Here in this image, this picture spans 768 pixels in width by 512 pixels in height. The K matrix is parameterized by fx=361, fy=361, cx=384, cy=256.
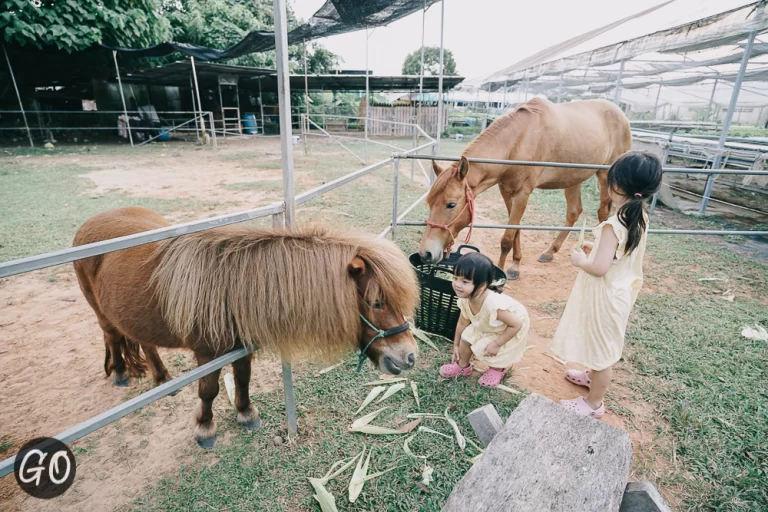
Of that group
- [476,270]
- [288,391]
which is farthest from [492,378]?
[288,391]

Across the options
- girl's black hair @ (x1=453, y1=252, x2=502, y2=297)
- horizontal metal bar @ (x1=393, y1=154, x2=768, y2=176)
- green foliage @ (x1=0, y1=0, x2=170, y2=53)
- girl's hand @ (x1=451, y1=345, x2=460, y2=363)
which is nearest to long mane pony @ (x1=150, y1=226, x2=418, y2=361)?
girl's black hair @ (x1=453, y1=252, x2=502, y2=297)

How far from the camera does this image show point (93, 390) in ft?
8.66

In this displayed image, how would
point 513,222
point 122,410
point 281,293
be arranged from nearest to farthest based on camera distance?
point 122,410 < point 281,293 < point 513,222

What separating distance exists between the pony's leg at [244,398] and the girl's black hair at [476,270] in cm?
143

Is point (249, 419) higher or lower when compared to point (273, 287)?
lower

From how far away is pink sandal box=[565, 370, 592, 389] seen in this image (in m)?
2.80

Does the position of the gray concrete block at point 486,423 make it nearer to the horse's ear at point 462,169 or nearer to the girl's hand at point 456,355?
the girl's hand at point 456,355

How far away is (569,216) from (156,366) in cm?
539

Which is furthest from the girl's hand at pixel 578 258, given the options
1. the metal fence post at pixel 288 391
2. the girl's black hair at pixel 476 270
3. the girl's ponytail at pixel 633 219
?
the metal fence post at pixel 288 391

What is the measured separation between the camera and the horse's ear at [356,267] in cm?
165

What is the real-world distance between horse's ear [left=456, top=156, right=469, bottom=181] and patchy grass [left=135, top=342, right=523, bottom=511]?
6.13 feet

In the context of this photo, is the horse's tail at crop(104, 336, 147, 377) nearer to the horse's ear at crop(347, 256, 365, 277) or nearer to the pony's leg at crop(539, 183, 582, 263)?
the horse's ear at crop(347, 256, 365, 277)

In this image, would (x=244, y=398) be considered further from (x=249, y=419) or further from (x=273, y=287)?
(x=273, y=287)

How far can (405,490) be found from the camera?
194 cm
